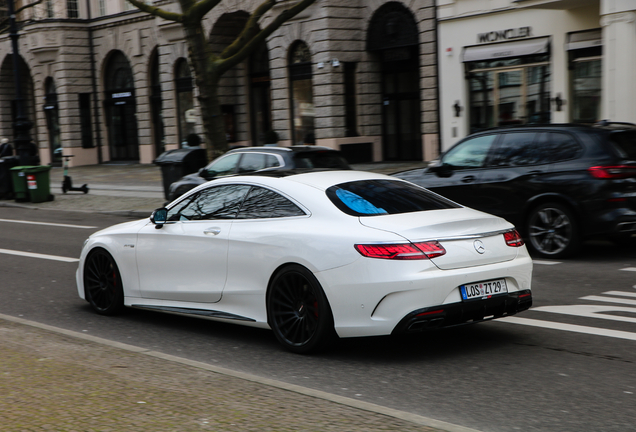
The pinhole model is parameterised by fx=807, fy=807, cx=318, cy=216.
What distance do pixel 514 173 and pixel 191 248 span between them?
5.41 m

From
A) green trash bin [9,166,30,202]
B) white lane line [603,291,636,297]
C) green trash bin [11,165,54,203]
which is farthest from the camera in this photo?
green trash bin [9,166,30,202]

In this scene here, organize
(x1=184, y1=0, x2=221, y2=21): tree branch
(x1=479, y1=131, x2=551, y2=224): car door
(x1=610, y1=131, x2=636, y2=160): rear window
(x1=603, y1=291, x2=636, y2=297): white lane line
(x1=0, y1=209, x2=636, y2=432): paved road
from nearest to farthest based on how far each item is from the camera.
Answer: (x1=0, y1=209, x2=636, y2=432): paved road → (x1=603, y1=291, x2=636, y2=297): white lane line → (x1=610, y1=131, x2=636, y2=160): rear window → (x1=479, y1=131, x2=551, y2=224): car door → (x1=184, y1=0, x2=221, y2=21): tree branch

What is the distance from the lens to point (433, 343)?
6172 mm

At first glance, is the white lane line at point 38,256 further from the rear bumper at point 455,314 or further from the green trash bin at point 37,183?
the green trash bin at point 37,183

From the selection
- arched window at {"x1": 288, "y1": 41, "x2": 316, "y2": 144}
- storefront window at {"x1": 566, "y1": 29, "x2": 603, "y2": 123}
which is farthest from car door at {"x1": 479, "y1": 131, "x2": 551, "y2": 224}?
arched window at {"x1": 288, "y1": 41, "x2": 316, "y2": 144}

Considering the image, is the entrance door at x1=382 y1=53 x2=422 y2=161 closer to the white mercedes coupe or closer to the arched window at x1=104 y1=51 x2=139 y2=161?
the arched window at x1=104 y1=51 x2=139 y2=161

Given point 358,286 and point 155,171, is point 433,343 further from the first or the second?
point 155,171

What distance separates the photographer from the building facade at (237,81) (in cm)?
2705

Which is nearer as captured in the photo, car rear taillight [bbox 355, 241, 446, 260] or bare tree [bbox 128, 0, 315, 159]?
car rear taillight [bbox 355, 241, 446, 260]

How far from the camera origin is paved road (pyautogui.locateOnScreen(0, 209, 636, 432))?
15.0 ft

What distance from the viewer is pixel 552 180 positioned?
10.1 metres

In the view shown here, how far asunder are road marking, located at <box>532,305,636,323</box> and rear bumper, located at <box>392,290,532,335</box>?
139 cm

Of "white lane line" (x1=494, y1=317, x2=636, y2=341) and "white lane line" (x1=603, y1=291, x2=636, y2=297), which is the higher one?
"white lane line" (x1=494, y1=317, x2=636, y2=341)

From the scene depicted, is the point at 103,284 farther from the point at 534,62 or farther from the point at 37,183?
the point at 534,62
